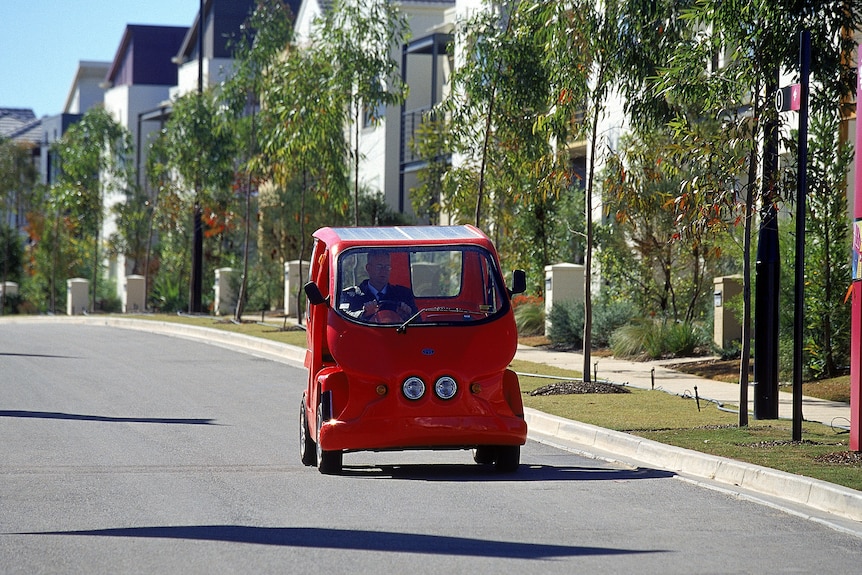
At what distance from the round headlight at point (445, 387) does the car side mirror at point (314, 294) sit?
1.27 m

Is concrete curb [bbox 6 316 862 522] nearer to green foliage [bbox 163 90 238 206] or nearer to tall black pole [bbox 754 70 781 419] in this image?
tall black pole [bbox 754 70 781 419]

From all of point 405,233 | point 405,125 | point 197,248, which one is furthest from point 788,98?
point 405,125

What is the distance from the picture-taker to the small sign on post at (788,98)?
1172 cm

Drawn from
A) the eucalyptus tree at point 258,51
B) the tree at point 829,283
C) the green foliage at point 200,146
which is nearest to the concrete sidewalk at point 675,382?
the tree at point 829,283

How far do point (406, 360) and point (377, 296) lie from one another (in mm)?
795

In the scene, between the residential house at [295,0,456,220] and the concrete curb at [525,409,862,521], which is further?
the residential house at [295,0,456,220]

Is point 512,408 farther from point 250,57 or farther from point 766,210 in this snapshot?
point 250,57

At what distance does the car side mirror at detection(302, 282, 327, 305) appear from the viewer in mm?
10922

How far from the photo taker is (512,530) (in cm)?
838

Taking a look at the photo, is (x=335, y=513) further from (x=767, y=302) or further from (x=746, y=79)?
(x=746, y=79)

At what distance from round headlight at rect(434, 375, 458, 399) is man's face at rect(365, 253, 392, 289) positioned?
115 centimetres

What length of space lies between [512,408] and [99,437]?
478 centimetres

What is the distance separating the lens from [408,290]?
11391mm

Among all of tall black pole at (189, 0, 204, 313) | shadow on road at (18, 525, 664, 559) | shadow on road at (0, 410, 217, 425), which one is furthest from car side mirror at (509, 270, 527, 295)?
tall black pole at (189, 0, 204, 313)
